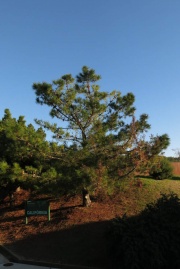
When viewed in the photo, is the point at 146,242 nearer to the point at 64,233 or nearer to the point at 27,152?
the point at 64,233

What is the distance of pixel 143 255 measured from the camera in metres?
7.30

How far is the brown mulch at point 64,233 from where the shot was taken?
9203 mm

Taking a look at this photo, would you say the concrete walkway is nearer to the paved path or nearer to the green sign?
the paved path

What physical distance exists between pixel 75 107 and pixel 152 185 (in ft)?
18.6

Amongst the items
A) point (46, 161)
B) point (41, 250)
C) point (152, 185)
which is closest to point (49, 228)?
point (41, 250)

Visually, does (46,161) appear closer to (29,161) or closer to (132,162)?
(29,161)

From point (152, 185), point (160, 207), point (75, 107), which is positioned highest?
point (75, 107)

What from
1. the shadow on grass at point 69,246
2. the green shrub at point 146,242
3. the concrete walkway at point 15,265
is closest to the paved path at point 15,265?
the concrete walkway at point 15,265

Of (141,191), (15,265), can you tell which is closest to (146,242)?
(15,265)

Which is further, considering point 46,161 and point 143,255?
point 46,161

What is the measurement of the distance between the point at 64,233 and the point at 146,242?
4.14 meters

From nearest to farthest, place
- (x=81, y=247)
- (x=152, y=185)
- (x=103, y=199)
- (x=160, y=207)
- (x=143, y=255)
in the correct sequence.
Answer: (x=143, y=255) < (x=160, y=207) < (x=81, y=247) < (x=103, y=199) < (x=152, y=185)

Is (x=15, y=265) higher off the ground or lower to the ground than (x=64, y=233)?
lower

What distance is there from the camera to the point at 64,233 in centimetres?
1088
